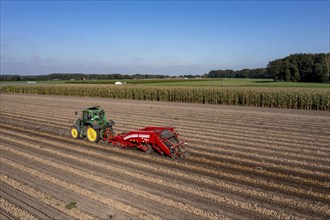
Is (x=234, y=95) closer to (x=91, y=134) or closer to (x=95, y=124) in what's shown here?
(x=91, y=134)

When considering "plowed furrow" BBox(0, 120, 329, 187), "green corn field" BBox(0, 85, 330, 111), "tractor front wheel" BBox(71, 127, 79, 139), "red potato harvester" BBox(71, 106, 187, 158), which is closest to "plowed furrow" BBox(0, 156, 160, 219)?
"red potato harvester" BBox(71, 106, 187, 158)

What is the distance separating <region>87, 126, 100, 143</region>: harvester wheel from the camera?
41.4 ft

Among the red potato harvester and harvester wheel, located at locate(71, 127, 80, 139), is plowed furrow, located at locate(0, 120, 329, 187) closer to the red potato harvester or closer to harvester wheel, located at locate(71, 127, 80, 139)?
the red potato harvester

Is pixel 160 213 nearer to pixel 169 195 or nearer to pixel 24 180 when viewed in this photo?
pixel 169 195

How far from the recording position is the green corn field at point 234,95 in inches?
1075

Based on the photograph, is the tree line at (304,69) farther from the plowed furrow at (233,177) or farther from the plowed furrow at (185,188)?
the plowed furrow at (185,188)

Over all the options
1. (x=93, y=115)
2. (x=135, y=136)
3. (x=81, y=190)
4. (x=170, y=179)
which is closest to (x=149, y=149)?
(x=135, y=136)

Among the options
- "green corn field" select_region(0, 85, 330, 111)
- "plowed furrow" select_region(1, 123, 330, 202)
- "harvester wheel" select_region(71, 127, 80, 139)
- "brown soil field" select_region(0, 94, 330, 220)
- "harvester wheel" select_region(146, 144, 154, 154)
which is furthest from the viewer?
"green corn field" select_region(0, 85, 330, 111)

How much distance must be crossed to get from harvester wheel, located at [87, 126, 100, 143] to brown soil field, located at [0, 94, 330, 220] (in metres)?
0.27

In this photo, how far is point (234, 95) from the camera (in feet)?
105

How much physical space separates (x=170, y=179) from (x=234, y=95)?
24837mm

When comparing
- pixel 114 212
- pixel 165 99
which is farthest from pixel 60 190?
pixel 165 99

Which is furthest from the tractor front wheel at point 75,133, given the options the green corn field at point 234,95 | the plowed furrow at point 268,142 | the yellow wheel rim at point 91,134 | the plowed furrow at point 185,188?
the green corn field at point 234,95

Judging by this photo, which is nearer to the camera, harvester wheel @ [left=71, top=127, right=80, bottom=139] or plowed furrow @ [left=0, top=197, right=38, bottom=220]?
plowed furrow @ [left=0, top=197, right=38, bottom=220]
